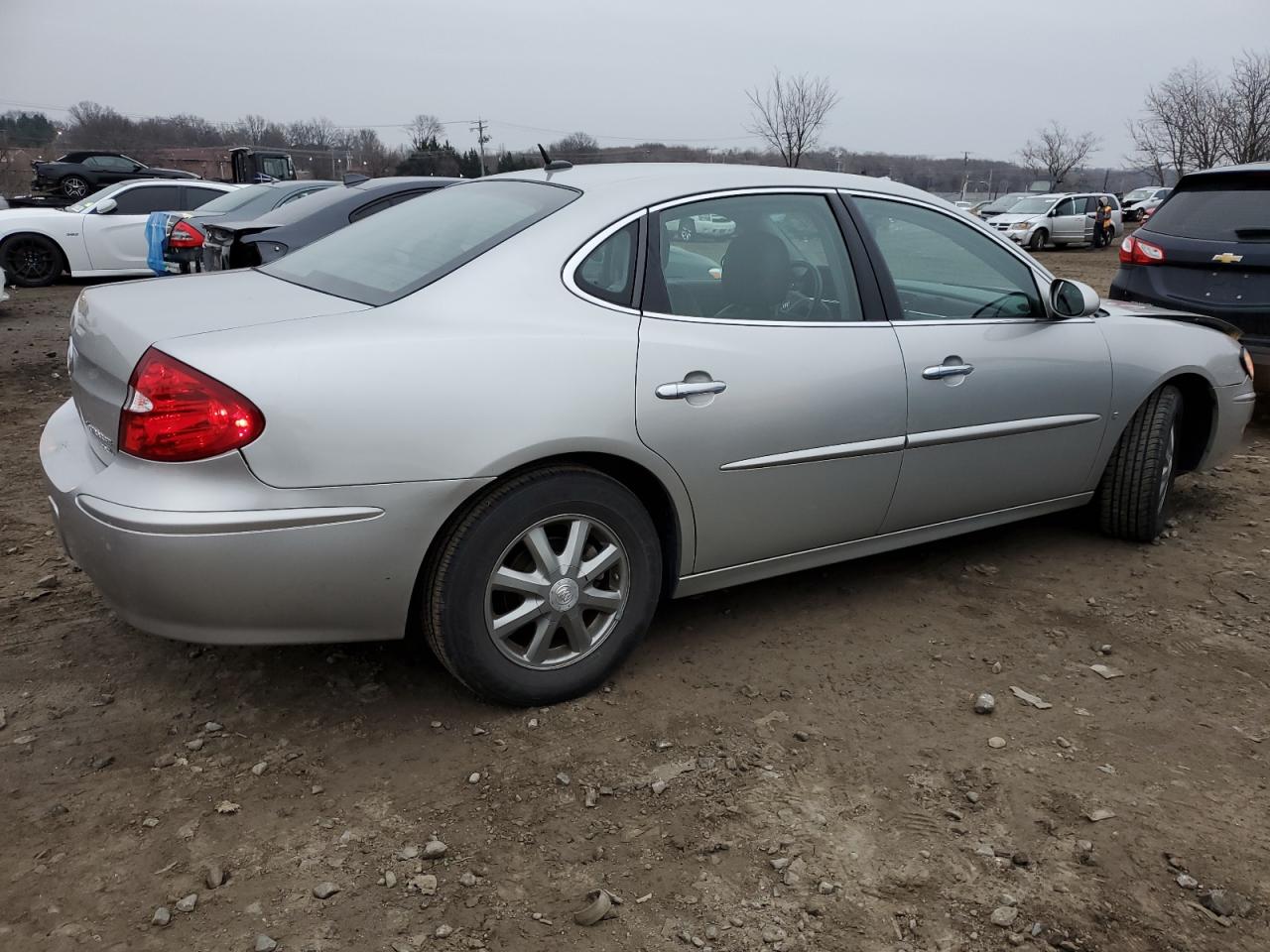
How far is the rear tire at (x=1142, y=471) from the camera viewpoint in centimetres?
415

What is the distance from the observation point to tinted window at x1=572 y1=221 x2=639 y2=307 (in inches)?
112

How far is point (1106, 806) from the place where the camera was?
252 cm

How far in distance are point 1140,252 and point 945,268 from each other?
12.2 feet

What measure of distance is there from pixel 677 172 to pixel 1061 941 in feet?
7.91

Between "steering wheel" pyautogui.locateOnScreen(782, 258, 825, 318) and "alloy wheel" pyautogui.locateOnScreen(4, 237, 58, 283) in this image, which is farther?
"alloy wheel" pyautogui.locateOnScreen(4, 237, 58, 283)

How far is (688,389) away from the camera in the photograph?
2857mm

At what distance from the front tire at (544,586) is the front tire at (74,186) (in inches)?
1085

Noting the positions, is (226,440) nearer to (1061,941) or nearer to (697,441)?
(697,441)

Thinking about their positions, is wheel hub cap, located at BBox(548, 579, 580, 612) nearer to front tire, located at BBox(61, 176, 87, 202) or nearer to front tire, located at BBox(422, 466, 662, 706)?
front tire, located at BBox(422, 466, 662, 706)

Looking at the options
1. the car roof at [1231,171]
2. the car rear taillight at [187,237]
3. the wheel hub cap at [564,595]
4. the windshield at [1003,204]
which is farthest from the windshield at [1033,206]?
the wheel hub cap at [564,595]

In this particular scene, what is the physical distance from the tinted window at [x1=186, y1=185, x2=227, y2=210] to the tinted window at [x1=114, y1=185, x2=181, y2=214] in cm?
26

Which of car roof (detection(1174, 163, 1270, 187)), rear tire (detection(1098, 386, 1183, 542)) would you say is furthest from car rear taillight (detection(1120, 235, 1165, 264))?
rear tire (detection(1098, 386, 1183, 542))

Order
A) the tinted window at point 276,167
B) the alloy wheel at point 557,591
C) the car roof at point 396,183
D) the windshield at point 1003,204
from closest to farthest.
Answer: the alloy wheel at point 557,591 < the car roof at point 396,183 < the windshield at point 1003,204 < the tinted window at point 276,167

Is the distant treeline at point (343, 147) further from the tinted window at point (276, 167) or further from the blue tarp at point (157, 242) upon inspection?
the blue tarp at point (157, 242)
